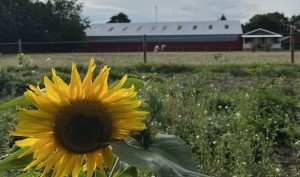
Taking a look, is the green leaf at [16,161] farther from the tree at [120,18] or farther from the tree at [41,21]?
the tree at [120,18]

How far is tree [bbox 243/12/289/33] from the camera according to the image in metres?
62.2

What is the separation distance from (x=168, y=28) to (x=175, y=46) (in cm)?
790

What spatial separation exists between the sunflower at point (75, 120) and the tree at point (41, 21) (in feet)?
151

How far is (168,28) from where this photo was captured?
53.7 meters

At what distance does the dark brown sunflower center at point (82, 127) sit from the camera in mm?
812

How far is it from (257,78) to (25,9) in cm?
4144

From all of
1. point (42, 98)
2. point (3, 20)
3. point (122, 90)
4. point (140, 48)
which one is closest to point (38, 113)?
point (42, 98)

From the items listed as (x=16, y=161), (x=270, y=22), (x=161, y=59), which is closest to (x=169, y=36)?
(x=270, y=22)

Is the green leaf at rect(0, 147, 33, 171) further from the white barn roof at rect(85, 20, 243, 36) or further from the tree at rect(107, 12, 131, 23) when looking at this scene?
the tree at rect(107, 12, 131, 23)

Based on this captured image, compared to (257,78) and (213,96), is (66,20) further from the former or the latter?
(213,96)

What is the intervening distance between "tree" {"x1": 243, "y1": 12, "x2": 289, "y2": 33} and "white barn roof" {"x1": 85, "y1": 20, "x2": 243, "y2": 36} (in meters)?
6.87

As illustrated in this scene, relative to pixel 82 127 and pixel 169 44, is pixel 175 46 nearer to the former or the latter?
pixel 169 44

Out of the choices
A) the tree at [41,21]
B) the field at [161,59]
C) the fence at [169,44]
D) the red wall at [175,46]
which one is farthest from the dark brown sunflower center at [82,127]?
Result: the tree at [41,21]

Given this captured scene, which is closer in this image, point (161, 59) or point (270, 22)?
point (161, 59)
